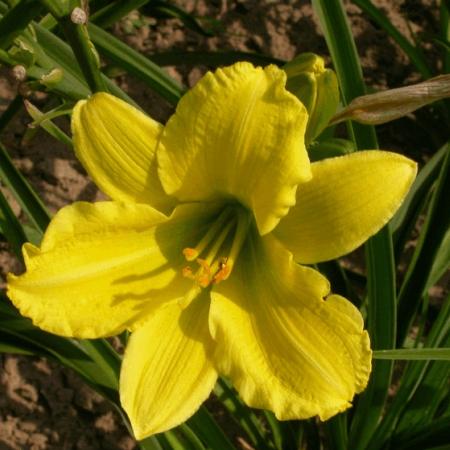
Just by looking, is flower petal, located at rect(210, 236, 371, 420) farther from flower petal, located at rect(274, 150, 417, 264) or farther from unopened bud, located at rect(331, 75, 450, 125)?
unopened bud, located at rect(331, 75, 450, 125)

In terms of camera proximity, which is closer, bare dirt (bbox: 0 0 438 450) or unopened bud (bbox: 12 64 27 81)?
unopened bud (bbox: 12 64 27 81)

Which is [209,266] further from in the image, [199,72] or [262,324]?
[199,72]

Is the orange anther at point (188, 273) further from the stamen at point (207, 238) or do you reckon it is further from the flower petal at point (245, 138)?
the flower petal at point (245, 138)

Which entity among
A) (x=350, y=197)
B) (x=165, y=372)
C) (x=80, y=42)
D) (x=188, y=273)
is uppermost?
(x=80, y=42)

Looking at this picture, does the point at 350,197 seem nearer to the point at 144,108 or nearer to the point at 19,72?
the point at 19,72

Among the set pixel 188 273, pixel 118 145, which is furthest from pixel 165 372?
pixel 118 145

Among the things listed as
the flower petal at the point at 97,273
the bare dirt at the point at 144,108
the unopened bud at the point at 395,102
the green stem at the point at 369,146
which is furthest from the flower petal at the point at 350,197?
the bare dirt at the point at 144,108

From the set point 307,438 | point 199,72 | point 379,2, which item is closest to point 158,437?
point 307,438

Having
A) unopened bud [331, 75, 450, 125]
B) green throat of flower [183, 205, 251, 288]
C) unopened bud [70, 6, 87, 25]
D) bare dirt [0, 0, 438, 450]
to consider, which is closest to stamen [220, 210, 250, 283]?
green throat of flower [183, 205, 251, 288]
